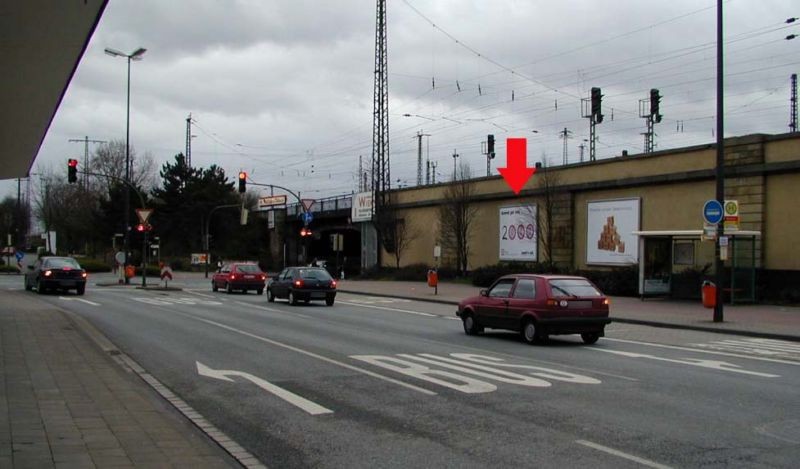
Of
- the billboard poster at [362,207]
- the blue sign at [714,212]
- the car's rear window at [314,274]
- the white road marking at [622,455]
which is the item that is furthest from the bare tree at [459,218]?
the white road marking at [622,455]

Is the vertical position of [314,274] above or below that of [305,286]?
above

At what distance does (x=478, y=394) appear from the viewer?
9.65 m

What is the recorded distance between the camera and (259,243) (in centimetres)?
9031

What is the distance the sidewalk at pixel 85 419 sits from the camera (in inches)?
245

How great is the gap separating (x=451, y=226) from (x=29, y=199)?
77932mm

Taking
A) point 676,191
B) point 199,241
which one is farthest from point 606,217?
point 199,241

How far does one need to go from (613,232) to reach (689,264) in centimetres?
573

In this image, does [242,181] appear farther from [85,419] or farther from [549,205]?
[85,419]

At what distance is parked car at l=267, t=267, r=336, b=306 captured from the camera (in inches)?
1095

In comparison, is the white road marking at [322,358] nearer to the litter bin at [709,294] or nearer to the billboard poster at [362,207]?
the litter bin at [709,294]

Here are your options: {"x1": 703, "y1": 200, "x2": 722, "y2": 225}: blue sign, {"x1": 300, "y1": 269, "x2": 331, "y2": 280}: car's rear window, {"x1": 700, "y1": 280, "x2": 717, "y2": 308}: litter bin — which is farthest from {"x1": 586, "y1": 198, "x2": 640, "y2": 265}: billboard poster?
{"x1": 300, "y1": 269, "x2": 331, "y2": 280}: car's rear window

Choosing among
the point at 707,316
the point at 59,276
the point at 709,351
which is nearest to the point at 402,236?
the point at 59,276

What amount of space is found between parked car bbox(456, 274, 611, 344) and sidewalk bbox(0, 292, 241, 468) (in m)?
8.31

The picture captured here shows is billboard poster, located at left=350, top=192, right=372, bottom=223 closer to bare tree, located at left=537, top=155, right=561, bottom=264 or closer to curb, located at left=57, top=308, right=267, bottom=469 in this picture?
bare tree, located at left=537, top=155, right=561, bottom=264
